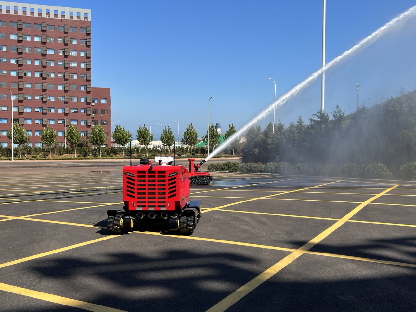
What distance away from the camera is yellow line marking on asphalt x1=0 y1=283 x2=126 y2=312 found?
16.8 feet

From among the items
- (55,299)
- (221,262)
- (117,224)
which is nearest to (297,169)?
(117,224)

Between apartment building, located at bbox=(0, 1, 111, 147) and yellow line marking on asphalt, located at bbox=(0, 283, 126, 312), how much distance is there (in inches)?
4062

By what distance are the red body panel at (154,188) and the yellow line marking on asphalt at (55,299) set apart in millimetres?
3557

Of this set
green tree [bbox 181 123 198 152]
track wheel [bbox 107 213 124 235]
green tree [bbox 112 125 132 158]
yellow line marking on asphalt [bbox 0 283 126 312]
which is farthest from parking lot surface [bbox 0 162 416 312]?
green tree [bbox 181 123 198 152]

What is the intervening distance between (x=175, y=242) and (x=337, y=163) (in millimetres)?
20657

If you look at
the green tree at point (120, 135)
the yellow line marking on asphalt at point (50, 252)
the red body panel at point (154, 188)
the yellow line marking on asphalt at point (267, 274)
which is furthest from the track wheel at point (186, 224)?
the green tree at point (120, 135)

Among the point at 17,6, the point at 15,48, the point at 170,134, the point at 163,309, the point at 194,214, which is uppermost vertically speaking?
the point at 17,6

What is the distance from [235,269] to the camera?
6680 millimetres

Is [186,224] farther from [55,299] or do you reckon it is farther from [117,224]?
[55,299]

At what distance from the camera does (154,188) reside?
9.05m

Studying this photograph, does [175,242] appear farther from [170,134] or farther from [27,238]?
[170,134]

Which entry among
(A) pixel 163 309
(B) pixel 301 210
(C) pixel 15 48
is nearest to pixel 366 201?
(B) pixel 301 210

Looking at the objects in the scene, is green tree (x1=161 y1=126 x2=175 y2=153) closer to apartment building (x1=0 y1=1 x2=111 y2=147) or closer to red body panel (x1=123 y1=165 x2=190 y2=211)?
apartment building (x1=0 y1=1 x2=111 y2=147)

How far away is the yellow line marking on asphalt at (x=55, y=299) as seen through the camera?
16.8 ft
